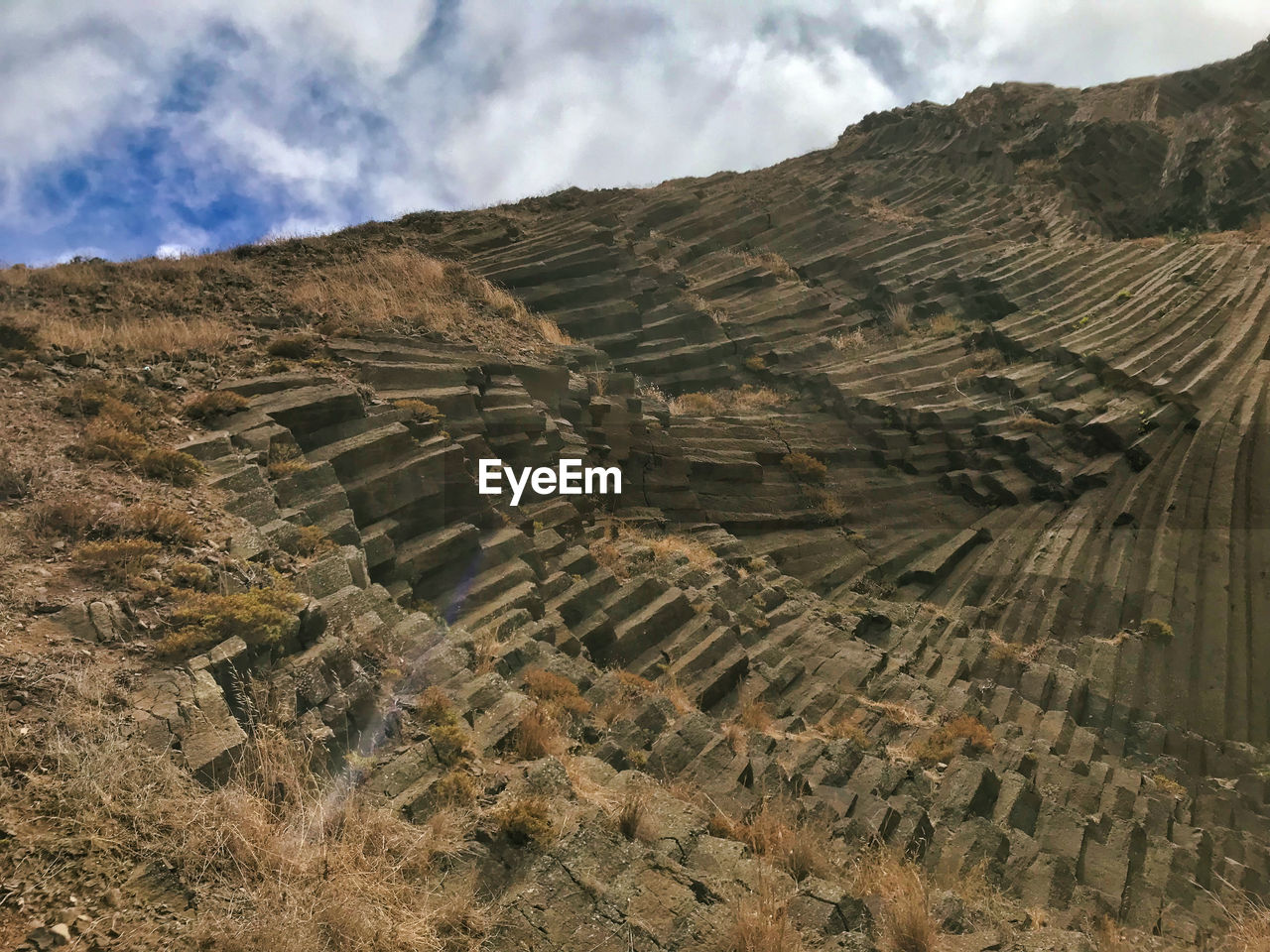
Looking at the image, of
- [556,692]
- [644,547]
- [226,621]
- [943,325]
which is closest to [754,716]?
→ [556,692]

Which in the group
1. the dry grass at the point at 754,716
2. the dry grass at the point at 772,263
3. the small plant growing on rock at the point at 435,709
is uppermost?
the dry grass at the point at 772,263

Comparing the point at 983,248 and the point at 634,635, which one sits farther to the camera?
the point at 983,248

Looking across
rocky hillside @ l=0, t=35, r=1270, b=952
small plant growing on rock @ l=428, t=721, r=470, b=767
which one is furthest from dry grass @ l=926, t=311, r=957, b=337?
small plant growing on rock @ l=428, t=721, r=470, b=767

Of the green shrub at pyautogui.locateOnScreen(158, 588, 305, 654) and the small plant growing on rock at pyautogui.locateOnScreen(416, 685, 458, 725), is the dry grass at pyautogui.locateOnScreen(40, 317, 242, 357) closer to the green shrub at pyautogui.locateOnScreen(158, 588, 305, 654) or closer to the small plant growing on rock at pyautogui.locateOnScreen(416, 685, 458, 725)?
the green shrub at pyautogui.locateOnScreen(158, 588, 305, 654)

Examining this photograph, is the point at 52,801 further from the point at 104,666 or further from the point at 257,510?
the point at 257,510

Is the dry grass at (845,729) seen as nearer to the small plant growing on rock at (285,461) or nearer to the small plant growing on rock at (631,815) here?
the small plant growing on rock at (631,815)

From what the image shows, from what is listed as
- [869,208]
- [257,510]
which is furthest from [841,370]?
[257,510]

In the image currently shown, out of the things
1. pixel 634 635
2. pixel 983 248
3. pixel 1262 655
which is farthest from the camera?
pixel 983 248

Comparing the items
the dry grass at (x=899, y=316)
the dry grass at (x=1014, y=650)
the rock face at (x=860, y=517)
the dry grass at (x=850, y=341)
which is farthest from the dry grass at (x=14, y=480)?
the dry grass at (x=899, y=316)
